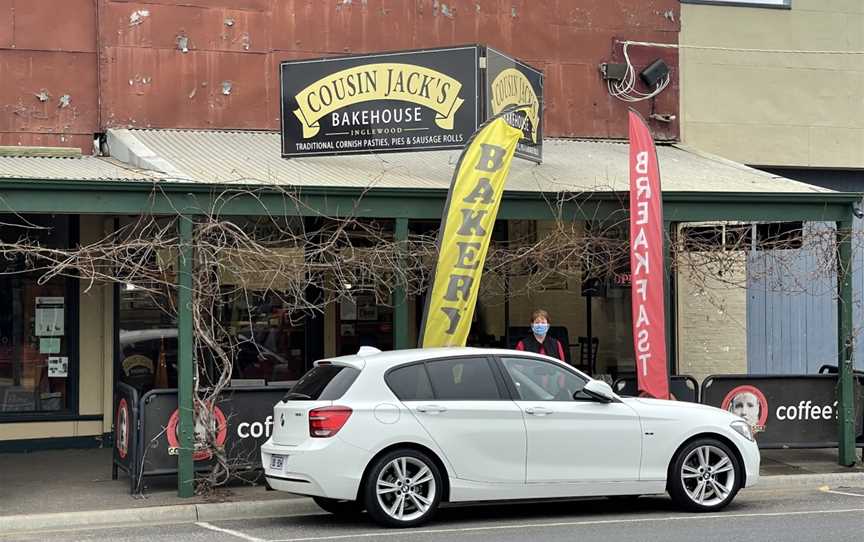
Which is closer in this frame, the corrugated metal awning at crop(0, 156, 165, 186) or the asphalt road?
the asphalt road

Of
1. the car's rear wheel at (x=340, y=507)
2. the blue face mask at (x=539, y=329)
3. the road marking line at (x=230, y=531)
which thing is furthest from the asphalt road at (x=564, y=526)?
the blue face mask at (x=539, y=329)

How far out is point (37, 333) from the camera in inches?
635

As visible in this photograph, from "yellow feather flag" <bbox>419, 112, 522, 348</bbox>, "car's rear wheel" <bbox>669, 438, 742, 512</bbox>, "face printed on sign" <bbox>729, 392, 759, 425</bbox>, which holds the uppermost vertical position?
"yellow feather flag" <bbox>419, 112, 522, 348</bbox>

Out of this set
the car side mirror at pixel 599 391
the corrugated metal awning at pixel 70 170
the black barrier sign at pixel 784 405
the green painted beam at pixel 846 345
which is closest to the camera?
the car side mirror at pixel 599 391

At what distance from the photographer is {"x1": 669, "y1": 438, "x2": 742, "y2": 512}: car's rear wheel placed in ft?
36.3

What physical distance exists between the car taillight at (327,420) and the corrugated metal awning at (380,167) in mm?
3149

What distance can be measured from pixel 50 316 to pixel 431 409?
25.3 feet

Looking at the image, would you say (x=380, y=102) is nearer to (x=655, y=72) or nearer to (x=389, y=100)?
(x=389, y=100)

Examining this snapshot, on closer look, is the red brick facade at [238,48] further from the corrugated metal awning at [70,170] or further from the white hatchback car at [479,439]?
the white hatchback car at [479,439]

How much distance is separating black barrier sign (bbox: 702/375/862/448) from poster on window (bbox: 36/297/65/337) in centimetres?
847

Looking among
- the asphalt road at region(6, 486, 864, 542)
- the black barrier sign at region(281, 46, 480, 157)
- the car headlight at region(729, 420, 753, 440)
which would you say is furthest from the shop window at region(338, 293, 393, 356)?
the car headlight at region(729, 420, 753, 440)

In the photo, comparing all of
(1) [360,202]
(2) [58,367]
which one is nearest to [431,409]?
(1) [360,202]

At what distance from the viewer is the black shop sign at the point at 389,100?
14547mm

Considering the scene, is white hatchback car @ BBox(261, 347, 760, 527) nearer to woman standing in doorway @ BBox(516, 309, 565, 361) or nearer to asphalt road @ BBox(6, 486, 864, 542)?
asphalt road @ BBox(6, 486, 864, 542)
